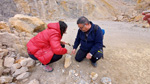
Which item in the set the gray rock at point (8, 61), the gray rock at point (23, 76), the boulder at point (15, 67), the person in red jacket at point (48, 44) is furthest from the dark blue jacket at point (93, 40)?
the gray rock at point (8, 61)

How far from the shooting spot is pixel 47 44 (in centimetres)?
187

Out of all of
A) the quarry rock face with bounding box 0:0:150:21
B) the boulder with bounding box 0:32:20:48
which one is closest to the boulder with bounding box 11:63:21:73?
the boulder with bounding box 0:32:20:48

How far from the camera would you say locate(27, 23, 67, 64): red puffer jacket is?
173cm

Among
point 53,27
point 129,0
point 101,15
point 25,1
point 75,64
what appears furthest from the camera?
point 129,0

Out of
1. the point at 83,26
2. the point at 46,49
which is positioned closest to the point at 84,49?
the point at 83,26

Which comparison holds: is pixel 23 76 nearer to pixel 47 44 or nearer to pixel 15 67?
pixel 15 67

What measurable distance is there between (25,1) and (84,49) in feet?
36.3

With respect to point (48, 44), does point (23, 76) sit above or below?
below

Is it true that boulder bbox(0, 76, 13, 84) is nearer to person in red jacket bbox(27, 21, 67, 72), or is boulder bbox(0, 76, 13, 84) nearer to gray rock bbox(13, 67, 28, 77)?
gray rock bbox(13, 67, 28, 77)

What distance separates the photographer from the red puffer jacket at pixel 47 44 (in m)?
1.73

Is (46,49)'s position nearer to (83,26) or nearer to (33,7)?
(83,26)

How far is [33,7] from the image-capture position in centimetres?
1053

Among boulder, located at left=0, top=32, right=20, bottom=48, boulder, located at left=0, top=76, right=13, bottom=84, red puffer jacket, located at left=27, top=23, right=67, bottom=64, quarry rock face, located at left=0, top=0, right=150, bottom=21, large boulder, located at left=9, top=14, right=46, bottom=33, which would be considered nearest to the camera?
boulder, located at left=0, top=76, right=13, bottom=84

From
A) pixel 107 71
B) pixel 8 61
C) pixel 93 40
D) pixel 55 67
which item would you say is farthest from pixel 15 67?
pixel 107 71
